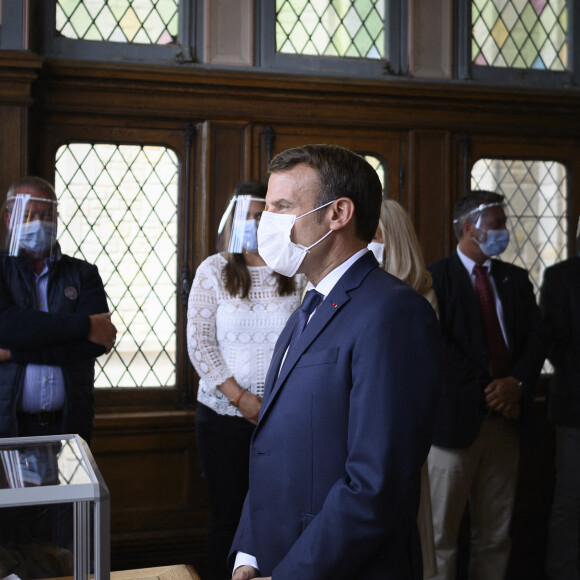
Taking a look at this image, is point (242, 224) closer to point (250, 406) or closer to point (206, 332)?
point (206, 332)

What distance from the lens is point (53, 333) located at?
8.55 feet

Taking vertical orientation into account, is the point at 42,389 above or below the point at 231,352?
below

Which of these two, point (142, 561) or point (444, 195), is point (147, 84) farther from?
point (142, 561)

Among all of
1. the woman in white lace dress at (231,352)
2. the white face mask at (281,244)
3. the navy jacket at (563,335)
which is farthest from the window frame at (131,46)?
the white face mask at (281,244)

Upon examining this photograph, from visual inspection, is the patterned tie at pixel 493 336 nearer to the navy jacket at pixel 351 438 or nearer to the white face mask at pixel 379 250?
the white face mask at pixel 379 250

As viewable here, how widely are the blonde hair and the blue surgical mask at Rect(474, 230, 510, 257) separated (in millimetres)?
732

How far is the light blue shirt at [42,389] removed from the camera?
264cm

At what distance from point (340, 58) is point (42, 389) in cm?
243

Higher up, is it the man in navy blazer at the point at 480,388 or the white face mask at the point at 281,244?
the white face mask at the point at 281,244

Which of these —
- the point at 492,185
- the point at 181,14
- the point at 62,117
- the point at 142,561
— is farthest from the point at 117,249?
the point at 492,185

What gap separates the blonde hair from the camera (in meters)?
2.59

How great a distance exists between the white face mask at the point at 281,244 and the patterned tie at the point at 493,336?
5.73 feet

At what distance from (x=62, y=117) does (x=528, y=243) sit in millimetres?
2681

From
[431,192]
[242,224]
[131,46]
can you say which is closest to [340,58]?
[431,192]
